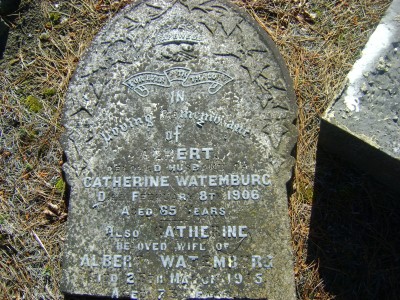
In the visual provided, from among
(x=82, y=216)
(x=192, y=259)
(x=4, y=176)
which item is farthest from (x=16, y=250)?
(x=192, y=259)

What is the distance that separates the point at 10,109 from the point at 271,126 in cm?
193

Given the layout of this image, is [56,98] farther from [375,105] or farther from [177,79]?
[375,105]

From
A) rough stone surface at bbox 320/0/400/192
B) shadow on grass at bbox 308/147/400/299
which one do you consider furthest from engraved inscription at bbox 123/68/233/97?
shadow on grass at bbox 308/147/400/299

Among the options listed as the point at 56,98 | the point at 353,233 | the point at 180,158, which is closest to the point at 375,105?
the point at 353,233

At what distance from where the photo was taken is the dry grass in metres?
2.89

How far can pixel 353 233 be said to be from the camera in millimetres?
2844

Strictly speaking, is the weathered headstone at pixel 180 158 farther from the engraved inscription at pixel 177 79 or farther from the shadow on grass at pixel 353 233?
the shadow on grass at pixel 353 233

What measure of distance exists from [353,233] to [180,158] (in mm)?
1240

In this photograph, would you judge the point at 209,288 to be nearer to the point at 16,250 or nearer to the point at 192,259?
the point at 192,259

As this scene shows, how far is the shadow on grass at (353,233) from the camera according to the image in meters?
2.75

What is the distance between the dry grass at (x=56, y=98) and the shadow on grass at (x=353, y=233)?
0.08 m

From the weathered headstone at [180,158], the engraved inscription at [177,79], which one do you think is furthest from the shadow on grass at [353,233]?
the engraved inscription at [177,79]

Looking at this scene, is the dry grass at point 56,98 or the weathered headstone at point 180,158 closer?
the weathered headstone at point 180,158

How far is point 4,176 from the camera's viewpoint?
10.1 feet
